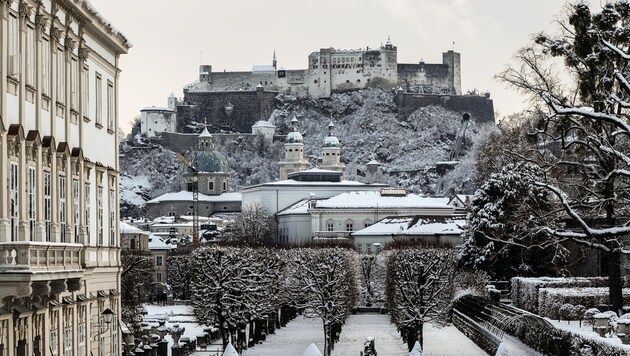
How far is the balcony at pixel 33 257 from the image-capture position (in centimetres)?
1992

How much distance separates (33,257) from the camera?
20.5m

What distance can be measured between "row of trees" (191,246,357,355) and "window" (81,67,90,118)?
34075mm

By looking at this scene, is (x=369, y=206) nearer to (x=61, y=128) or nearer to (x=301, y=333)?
(x=301, y=333)

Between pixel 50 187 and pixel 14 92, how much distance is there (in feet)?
9.83

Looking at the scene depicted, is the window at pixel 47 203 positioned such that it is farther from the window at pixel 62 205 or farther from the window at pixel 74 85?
the window at pixel 74 85

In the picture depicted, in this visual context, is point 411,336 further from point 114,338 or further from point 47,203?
point 47,203

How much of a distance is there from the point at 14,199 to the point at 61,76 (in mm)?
4608

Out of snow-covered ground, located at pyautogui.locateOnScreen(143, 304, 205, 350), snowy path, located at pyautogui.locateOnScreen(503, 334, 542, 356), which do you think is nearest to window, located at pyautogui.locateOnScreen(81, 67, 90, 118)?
snowy path, located at pyautogui.locateOnScreen(503, 334, 542, 356)

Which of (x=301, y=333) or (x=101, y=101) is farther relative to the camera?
(x=301, y=333)

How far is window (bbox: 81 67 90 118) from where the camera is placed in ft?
90.6

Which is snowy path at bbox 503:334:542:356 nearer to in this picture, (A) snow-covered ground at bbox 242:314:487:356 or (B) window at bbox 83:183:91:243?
(A) snow-covered ground at bbox 242:314:487:356

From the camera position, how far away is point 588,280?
56906 mm

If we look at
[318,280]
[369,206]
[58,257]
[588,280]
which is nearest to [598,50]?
[58,257]

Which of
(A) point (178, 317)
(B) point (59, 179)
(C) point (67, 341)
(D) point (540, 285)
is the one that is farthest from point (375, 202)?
(B) point (59, 179)
